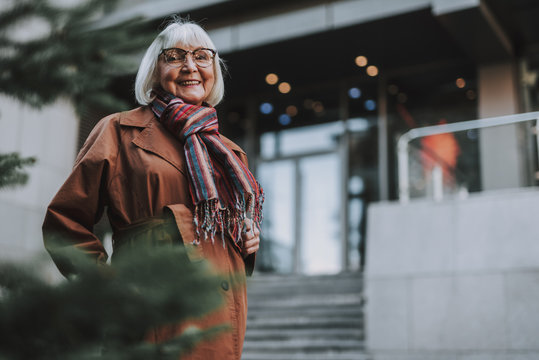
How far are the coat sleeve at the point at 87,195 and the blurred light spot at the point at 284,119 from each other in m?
12.4

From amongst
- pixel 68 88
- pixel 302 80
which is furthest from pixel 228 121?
pixel 68 88

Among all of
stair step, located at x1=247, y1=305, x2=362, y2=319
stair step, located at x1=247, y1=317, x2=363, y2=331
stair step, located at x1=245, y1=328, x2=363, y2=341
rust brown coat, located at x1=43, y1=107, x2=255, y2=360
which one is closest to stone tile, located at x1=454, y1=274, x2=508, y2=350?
stair step, located at x1=245, y1=328, x2=363, y2=341

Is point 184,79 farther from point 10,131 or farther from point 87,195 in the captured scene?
point 10,131

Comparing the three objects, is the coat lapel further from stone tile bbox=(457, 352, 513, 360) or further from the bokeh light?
the bokeh light

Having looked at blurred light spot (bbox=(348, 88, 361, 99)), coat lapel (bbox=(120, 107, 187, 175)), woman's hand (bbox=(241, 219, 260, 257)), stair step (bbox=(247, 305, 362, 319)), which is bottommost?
stair step (bbox=(247, 305, 362, 319))

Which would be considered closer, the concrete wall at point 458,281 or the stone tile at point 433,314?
the concrete wall at point 458,281

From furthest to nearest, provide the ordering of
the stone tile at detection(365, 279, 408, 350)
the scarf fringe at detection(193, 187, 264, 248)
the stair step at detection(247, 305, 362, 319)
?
the stair step at detection(247, 305, 362, 319)
the stone tile at detection(365, 279, 408, 350)
the scarf fringe at detection(193, 187, 264, 248)

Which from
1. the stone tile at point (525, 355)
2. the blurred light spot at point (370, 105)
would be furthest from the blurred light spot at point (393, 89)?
the stone tile at point (525, 355)

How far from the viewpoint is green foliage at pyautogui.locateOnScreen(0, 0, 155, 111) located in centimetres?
132

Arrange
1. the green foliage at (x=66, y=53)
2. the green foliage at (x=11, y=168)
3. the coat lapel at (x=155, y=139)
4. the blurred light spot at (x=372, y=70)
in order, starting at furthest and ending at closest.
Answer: the blurred light spot at (x=372, y=70)
the coat lapel at (x=155, y=139)
the green foliage at (x=11, y=168)
the green foliage at (x=66, y=53)

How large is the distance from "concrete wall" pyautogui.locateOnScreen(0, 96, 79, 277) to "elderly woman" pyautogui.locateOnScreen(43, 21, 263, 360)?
9094mm

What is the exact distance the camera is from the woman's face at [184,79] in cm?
246

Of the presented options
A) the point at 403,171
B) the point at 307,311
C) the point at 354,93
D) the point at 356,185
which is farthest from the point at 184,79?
the point at 354,93

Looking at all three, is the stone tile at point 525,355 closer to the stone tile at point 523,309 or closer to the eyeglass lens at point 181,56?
the stone tile at point 523,309
